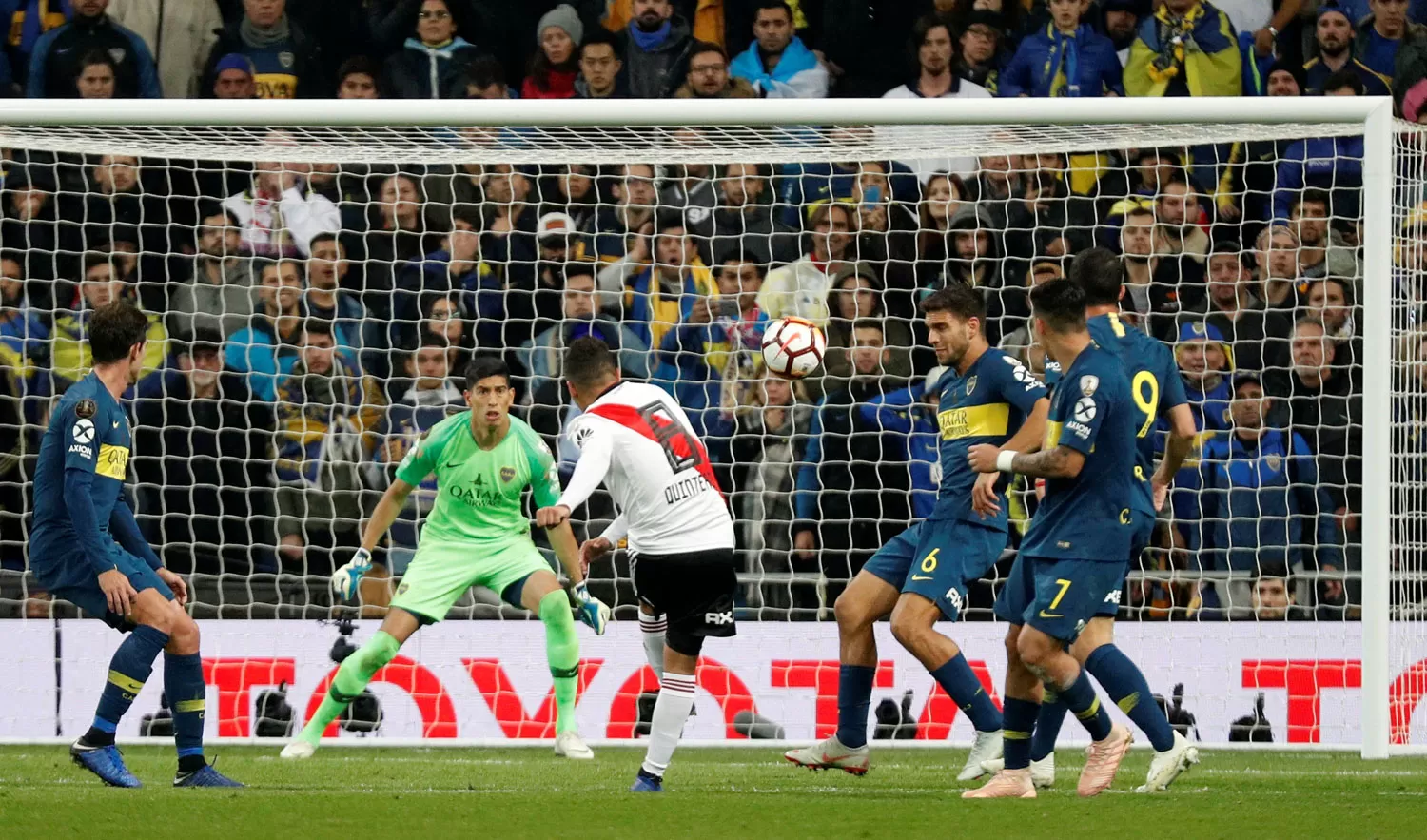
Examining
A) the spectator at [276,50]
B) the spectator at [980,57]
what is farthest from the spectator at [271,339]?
the spectator at [980,57]

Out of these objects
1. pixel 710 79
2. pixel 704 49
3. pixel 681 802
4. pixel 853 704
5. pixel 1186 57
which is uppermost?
pixel 704 49

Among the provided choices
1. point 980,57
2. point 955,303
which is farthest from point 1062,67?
point 955,303

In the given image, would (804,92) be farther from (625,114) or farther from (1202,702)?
(1202,702)

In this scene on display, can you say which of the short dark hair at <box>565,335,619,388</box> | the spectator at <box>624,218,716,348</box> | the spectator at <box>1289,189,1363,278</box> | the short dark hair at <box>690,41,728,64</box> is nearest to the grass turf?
the short dark hair at <box>565,335,619,388</box>

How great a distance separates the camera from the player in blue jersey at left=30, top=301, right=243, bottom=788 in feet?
21.7

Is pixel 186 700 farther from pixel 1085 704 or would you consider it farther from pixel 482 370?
pixel 1085 704

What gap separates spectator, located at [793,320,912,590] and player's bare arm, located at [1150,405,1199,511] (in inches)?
122

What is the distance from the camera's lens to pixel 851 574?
34.0 ft

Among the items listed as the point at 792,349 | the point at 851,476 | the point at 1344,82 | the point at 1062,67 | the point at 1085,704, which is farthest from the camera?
the point at 1062,67

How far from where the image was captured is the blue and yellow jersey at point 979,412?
23.0ft

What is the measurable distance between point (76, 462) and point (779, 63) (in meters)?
6.77

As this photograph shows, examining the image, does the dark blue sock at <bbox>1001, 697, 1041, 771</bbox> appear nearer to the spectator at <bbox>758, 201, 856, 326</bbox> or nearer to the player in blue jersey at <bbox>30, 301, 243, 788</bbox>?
the player in blue jersey at <bbox>30, 301, 243, 788</bbox>

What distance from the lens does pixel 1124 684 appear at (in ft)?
21.1

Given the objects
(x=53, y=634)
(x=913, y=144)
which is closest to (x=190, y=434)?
(x=53, y=634)
